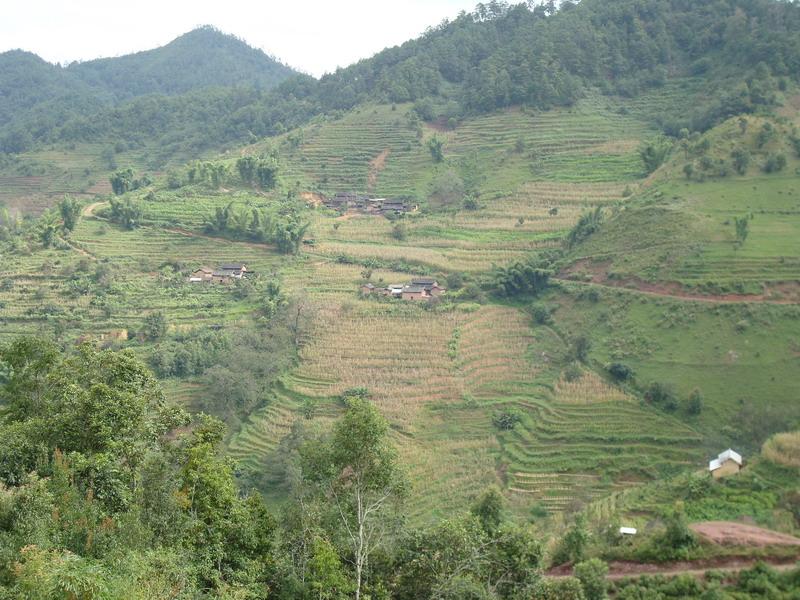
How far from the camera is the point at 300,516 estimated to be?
32.8ft

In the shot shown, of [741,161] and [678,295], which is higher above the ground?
[741,161]

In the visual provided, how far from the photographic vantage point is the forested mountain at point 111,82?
68812mm

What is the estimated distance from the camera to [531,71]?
5041 cm

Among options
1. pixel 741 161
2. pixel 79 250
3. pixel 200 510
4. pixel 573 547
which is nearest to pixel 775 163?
pixel 741 161

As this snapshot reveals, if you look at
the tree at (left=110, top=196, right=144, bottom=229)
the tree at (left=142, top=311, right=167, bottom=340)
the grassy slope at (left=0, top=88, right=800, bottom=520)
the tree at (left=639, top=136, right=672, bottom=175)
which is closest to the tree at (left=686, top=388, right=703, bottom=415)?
the grassy slope at (left=0, top=88, right=800, bottom=520)

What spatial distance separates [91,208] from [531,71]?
32.4 m

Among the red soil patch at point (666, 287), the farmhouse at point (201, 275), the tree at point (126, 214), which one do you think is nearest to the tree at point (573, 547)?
the red soil patch at point (666, 287)

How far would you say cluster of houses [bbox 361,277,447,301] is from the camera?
3028 cm

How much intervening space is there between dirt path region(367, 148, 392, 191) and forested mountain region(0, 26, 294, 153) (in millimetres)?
28619

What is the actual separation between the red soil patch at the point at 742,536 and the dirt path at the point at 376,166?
35100 millimetres

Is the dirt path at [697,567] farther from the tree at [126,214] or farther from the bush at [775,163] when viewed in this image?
the tree at [126,214]

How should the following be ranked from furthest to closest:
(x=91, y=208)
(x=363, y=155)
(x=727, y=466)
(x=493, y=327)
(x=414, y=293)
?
(x=363, y=155) < (x=91, y=208) < (x=414, y=293) < (x=493, y=327) < (x=727, y=466)

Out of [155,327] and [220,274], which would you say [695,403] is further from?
[220,274]

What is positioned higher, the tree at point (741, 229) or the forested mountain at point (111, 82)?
the forested mountain at point (111, 82)
